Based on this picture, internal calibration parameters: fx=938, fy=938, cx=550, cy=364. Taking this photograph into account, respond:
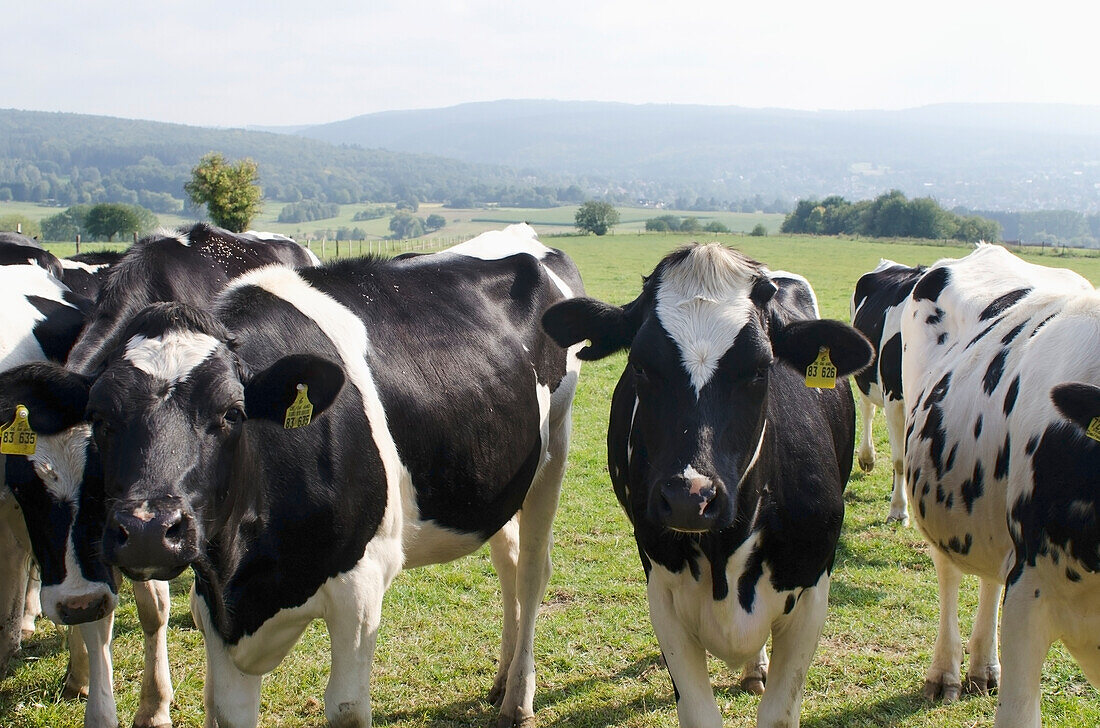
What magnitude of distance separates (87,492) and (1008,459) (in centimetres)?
428

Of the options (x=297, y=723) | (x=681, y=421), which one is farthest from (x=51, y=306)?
(x=681, y=421)

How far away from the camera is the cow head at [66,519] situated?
421cm

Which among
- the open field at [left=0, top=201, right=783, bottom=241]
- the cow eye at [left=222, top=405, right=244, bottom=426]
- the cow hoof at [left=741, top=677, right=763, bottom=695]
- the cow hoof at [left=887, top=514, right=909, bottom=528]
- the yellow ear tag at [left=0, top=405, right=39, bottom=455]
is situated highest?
the cow eye at [left=222, top=405, right=244, bottom=426]

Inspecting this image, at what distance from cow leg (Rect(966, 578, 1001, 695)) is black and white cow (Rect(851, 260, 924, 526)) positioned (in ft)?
8.20

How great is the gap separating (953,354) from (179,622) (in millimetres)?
5448

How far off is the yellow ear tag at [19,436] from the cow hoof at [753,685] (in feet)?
13.2

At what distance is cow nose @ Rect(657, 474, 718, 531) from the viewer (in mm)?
3324

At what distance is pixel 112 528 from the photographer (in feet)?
9.85

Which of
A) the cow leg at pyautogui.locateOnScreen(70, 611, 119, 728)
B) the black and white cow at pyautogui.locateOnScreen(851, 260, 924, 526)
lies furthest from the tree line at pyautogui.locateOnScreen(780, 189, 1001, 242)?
the cow leg at pyautogui.locateOnScreen(70, 611, 119, 728)

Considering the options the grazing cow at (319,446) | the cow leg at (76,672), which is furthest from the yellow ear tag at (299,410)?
the cow leg at (76,672)

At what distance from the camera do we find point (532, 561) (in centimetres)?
578

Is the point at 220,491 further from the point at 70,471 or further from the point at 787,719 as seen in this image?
the point at 787,719

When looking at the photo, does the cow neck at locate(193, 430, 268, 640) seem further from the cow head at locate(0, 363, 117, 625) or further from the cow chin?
the cow chin

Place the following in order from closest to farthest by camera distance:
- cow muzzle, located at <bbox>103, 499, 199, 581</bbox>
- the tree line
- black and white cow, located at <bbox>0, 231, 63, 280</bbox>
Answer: cow muzzle, located at <bbox>103, 499, 199, 581</bbox> → black and white cow, located at <bbox>0, 231, 63, 280</bbox> → the tree line
